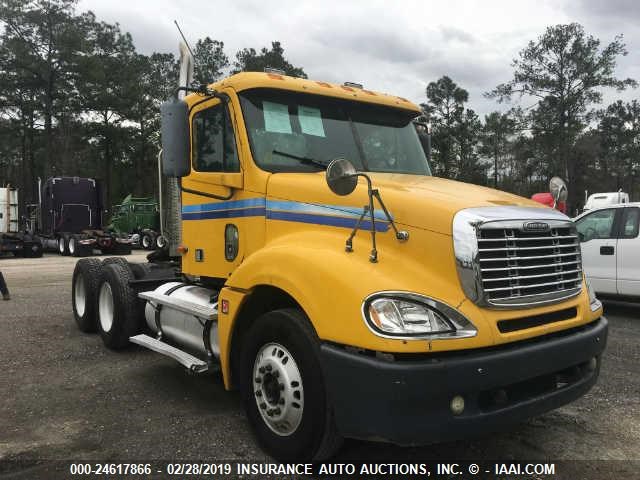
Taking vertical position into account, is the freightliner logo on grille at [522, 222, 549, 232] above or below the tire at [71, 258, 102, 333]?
above

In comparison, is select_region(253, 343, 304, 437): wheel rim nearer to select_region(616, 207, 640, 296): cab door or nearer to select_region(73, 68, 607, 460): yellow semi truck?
select_region(73, 68, 607, 460): yellow semi truck

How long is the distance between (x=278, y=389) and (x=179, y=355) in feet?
4.89

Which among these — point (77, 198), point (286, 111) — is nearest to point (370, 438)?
point (286, 111)

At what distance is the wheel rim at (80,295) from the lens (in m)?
6.90

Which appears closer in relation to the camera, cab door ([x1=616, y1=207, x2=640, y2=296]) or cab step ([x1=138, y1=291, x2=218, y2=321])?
cab step ([x1=138, y1=291, x2=218, y2=321])

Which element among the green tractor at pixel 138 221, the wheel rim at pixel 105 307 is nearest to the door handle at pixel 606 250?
the wheel rim at pixel 105 307

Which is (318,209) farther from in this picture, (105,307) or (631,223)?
(631,223)

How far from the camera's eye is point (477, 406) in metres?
2.73

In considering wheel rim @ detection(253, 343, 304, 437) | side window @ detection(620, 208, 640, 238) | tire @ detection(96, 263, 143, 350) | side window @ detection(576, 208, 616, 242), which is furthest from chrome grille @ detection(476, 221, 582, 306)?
side window @ detection(576, 208, 616, 242)

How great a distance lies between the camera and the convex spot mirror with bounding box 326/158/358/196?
2953 millimetres

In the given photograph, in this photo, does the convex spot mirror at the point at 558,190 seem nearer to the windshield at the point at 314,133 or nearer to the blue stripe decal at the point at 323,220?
the windshield at the point at 314,133

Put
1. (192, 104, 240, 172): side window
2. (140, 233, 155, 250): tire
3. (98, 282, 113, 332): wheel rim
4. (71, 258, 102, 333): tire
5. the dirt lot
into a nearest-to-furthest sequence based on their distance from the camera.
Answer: the dirt lot < (192, 104, 240, 172): side window < (98, 282, 113, 332): wheel rim < (71, 258, 102, 333): tire < (140, 233, 155, 250): tire

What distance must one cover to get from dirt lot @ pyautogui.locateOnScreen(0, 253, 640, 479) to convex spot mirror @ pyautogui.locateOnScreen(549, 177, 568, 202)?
5.58 ft

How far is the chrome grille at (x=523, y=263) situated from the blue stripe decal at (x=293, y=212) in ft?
2.02
